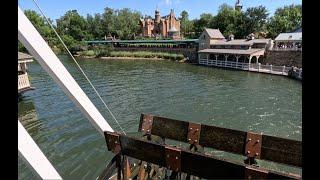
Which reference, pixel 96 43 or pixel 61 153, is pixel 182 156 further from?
pixel 96 43

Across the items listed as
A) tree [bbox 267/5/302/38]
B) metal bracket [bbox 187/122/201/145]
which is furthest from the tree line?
metal bracket [bbox 187/122/201/145]

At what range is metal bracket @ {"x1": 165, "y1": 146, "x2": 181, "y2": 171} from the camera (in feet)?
26.5

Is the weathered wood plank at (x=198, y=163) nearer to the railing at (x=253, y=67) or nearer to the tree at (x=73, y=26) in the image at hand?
the railing at (x=253, y=67)

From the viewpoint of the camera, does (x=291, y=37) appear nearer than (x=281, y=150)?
No

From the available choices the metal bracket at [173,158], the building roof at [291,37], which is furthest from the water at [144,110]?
the building roof at [291,37]

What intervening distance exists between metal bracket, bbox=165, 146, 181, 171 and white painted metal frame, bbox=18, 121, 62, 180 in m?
3.45

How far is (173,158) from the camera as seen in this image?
815cm

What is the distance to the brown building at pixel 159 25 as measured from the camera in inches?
4899

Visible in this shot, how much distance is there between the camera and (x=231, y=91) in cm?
3331

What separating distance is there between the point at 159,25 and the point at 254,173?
404 ft

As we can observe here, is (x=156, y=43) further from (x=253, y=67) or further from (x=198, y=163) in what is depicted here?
(x=198, y=163)

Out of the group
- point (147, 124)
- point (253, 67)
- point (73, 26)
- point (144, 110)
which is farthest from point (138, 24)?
point (147, 124)
